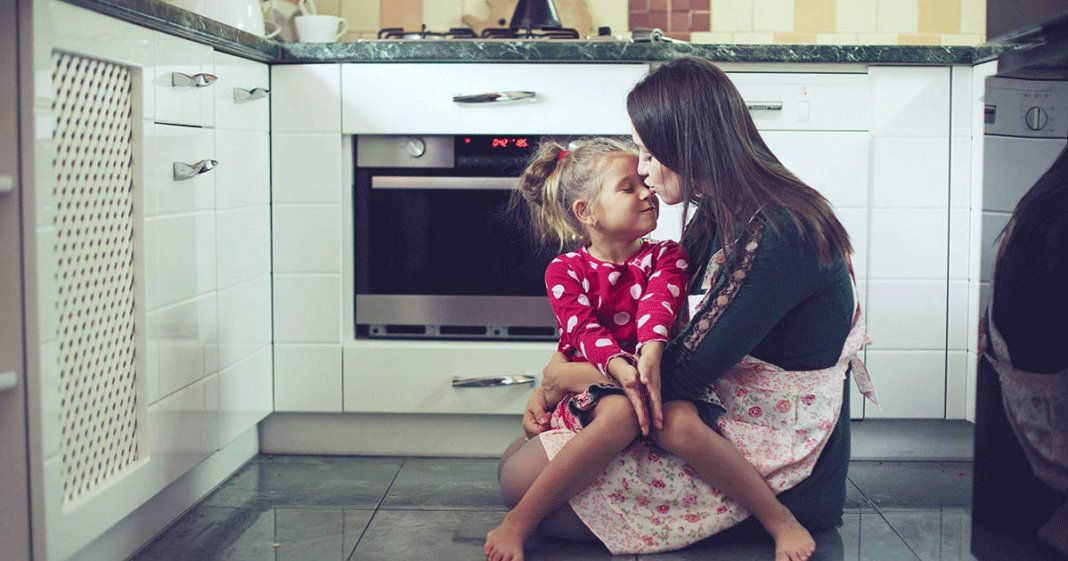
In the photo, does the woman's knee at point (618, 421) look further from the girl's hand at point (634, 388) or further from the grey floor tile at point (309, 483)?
the grey floor tile at point (309, 483)

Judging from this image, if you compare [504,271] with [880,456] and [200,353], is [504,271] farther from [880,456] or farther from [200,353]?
[880,456]

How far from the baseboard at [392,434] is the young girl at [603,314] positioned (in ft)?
1.65

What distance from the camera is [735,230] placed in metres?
1.85

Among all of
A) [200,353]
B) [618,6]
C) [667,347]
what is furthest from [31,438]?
[618,6]

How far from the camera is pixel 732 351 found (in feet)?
5.98

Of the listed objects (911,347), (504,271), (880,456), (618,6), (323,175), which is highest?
(618,6)

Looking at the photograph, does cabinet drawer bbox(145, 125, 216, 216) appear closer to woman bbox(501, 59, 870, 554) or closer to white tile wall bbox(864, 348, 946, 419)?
woman bbox(501, 59, 870, 554)

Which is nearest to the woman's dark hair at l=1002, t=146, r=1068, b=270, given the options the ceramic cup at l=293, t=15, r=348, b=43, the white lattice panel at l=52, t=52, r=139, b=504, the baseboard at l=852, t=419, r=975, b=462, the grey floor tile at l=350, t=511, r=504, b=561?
the grey floor tile at l=350, t=511, r=504, b=561

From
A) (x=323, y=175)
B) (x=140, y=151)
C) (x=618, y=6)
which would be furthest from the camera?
(x=618, y=6)

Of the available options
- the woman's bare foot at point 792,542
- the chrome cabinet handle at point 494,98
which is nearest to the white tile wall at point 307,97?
the chrome cabinet handle at point 494,98

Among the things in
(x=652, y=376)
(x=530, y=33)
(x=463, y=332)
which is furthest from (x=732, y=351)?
(x=530, y=33)

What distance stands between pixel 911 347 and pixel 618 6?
1.19m

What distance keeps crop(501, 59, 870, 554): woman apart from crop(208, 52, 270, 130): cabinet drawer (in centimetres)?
77

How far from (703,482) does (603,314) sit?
1.09 ft
